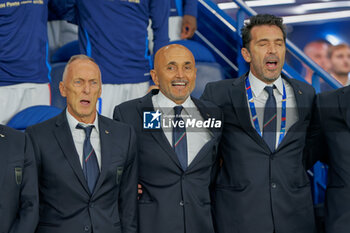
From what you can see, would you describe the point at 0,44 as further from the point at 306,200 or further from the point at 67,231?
the point at 306,200

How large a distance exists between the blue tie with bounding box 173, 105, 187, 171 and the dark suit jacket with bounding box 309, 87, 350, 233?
95cm

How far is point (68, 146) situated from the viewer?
2971mm

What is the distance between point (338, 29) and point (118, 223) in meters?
11.7

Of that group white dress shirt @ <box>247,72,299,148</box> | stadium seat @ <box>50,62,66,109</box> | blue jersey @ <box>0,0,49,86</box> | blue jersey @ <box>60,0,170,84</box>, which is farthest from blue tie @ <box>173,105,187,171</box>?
stadium seat @ <box>50,62,66,109</box>

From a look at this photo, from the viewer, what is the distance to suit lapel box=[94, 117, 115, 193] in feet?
9.66

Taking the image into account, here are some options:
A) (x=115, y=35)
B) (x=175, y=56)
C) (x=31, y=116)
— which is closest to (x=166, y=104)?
(x=175, y=56)

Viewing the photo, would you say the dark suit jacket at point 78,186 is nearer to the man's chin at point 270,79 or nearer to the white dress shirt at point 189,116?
the white dress shirt at point 189,116

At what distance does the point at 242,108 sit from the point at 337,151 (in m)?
0.66

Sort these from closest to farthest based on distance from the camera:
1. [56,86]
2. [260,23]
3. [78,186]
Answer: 1. [78,186]
2. [260,23]
3. [56,86]

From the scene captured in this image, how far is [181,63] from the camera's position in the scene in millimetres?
3314

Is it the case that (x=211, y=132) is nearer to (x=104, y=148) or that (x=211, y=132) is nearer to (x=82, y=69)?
(x=104, y=148)

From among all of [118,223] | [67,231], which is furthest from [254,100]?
[67,231]

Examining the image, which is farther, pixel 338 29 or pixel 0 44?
pixel 338 29

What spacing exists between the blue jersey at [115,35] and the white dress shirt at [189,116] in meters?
1.62
